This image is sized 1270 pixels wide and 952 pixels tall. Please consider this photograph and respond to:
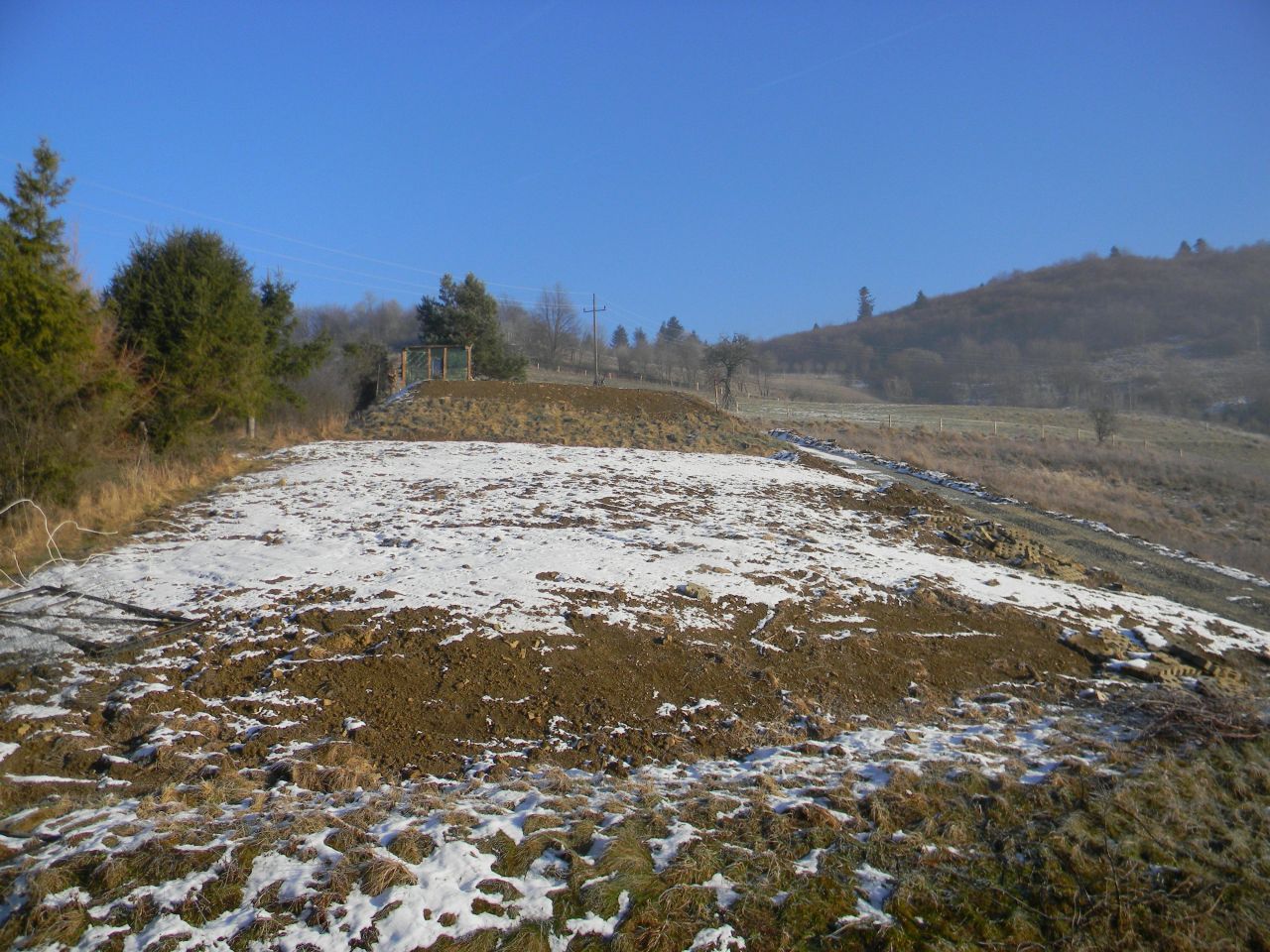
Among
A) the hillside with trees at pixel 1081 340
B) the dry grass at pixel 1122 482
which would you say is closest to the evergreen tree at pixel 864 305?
the hillside with trees at pixel 1081 340

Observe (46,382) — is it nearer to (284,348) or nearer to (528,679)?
(528,679)

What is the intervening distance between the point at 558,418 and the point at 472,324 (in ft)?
46.7

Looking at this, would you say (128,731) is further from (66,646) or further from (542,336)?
(542,336)

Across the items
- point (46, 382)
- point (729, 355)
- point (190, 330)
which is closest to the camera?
point (46, 382)

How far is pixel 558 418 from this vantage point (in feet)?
79.5

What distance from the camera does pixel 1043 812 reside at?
405 centimetres

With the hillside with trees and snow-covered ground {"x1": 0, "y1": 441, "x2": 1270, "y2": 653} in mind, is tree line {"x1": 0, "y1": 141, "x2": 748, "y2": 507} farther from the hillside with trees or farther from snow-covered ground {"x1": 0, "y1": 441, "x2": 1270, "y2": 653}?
the hillside with trees

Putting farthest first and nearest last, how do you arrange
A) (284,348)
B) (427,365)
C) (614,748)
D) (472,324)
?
(472,324) → (427,365) → (284,348) → (614,748)

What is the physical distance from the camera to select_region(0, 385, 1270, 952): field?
10.1ft

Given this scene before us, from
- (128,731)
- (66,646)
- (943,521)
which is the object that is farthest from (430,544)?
(943,521)

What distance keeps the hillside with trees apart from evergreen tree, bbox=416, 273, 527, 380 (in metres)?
69.0

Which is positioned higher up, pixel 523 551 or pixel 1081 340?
pixel 1081 340

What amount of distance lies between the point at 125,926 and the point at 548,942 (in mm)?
1624

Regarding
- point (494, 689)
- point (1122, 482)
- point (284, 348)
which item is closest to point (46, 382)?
point (494, 689)
